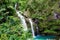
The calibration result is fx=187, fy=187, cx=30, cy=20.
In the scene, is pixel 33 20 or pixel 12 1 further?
pixel 12 1

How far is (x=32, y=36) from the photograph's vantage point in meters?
8.84

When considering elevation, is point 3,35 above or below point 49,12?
below

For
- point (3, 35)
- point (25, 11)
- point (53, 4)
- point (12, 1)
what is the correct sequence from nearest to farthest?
1. point (53, 4)
2. point (3, 35)
3. point (25, 11)
4. point (12, 1)

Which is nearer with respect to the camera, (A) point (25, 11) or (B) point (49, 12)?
(B) point (49, 12)

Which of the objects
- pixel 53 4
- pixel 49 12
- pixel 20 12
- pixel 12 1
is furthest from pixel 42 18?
pixel 12 1

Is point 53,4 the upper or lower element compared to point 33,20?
upper

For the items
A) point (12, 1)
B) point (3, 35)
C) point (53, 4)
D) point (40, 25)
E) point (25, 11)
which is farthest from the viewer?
point (12, 1)

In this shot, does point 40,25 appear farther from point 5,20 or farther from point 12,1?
point 12,1

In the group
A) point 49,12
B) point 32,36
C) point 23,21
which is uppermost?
point 49,12

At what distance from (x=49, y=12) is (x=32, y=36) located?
1.55 meters

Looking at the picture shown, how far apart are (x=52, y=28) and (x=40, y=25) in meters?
0.59

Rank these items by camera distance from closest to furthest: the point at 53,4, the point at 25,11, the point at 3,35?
the point at 53,4 < the point at 3,35 < the point at 25,11

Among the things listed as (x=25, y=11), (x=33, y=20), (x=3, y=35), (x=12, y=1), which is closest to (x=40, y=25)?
(x=33, y=20)

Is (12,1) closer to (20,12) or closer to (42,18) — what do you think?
(20,12)
